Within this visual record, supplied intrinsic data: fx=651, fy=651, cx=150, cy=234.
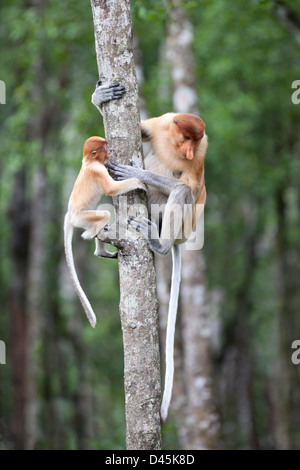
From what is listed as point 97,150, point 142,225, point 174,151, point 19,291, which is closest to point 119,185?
point 142,225

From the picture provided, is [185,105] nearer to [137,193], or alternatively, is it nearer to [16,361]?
[137,193]

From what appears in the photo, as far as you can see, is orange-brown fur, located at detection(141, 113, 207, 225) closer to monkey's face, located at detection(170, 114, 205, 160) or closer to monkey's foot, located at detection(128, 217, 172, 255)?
monkey's face, located at detection(170, 114, 205, 160)

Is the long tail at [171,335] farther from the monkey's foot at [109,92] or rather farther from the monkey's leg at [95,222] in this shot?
the monkey's foot at [109,92]

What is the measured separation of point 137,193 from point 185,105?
4.20 meters

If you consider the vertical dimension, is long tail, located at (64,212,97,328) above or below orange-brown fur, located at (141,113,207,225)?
below

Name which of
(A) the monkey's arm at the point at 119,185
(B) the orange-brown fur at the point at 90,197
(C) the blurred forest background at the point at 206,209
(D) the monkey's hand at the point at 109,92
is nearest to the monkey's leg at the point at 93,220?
(B) the orange-brown fur at the point at 90,197

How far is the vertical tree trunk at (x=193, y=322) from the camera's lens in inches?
301

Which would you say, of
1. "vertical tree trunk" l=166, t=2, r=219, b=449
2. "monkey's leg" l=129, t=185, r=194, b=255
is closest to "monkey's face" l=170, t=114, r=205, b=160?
"monkey's leg" l=129, t=185, r=194, b=255

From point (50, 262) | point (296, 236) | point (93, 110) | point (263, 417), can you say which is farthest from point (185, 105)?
point (263, 417)

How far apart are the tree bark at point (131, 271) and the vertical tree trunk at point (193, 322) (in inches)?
153

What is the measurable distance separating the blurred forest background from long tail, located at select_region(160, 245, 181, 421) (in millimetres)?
2218

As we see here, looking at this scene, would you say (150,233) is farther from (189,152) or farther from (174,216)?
(189,152)

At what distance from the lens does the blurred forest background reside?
8.33 meters

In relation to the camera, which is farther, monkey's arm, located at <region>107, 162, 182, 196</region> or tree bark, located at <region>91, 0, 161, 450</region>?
monkey's arm, located at <region>107, 162, 182, 196</region>
